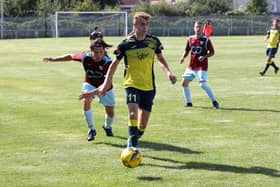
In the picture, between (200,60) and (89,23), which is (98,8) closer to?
(89,23)

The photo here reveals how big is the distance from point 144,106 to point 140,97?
0.22 metres

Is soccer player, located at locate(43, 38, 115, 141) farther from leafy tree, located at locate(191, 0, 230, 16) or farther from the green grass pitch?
leafy tree, located at locate(191, 0, 230, 16)

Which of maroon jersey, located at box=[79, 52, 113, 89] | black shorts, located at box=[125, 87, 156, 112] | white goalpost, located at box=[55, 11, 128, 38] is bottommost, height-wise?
white goalpost, located at box=[55, 11, 128, 38]

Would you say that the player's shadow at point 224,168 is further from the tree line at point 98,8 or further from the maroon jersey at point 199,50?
the tree line at point 98,8

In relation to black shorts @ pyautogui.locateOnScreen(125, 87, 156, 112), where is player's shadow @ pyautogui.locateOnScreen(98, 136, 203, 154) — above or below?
below

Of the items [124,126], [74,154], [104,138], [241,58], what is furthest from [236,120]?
[241,58]

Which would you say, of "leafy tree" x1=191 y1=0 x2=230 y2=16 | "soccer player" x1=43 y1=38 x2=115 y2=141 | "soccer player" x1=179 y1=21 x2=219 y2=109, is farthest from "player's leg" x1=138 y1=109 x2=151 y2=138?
"leafy tree" x1=191 y1=0 x2=230 y2=16

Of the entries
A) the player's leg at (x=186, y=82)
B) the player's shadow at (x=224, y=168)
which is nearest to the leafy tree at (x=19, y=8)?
the player's leg at (x=186, y=82)

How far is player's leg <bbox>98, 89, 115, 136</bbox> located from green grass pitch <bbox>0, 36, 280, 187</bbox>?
19 centimetres

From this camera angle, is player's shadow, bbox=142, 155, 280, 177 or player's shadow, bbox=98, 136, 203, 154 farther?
player's shadow, bbox=98, 136, 203, 154

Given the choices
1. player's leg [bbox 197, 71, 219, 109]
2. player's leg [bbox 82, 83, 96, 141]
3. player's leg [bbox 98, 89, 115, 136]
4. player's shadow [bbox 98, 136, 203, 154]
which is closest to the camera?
player's shadow [bbox 98, 136, 203, 154]

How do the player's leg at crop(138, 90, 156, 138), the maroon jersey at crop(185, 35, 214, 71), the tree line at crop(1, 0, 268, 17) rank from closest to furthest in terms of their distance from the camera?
the player's leg at crop(138, 90, 156, 138) < the maroon jersey at crop(185, 35, 214, 71) < the tree line at crop(1, 0, 268, 17)

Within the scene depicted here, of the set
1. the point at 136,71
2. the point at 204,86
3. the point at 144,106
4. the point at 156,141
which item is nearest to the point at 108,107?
the point at 156,141

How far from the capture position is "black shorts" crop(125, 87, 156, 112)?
906 cm
